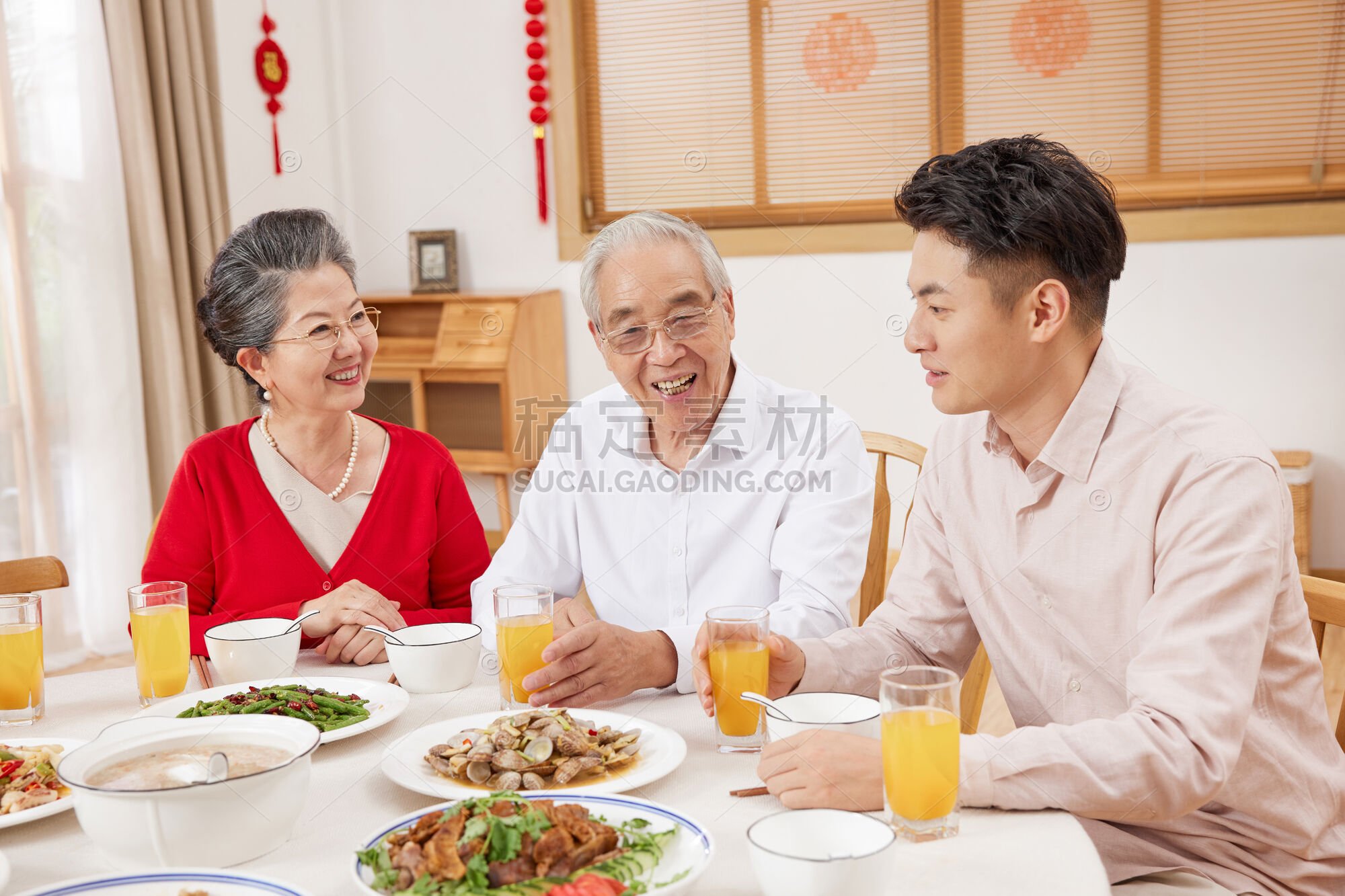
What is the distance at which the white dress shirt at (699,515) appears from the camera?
5.65 feet

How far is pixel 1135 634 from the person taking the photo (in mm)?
1277

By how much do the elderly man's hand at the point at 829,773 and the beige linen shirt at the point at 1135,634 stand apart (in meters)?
0.08

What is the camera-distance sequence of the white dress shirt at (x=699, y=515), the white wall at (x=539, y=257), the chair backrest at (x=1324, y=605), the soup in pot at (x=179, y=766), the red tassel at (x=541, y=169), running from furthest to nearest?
1. the red tassel at (x=541, y=169)
2. the white wall at (x=539, y=257)
3. the white dress shirt at (x=699, y=515)
4. the chair backrest at (x=1324, y=605)
5. the soup in pot at (x=179, y=766)

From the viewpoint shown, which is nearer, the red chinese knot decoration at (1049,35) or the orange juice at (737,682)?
the orange juice at (737,682)

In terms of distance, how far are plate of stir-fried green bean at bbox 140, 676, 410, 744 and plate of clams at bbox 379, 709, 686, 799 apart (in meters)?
0.10

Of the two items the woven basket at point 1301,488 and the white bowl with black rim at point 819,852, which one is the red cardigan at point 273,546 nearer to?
the white bowl with black rim at point 819,852

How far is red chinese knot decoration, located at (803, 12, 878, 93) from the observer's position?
13.6ft

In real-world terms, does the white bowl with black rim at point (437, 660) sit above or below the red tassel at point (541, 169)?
below

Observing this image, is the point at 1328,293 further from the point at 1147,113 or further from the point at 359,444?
the point at 359,444

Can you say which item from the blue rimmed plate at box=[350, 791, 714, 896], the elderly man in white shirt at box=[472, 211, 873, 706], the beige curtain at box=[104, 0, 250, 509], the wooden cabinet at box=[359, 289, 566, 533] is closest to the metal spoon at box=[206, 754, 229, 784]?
the blue rimmed plate at box=[350, 791, 714, 896]

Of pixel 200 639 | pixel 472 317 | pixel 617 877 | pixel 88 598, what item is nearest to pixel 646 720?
pixel 617 877

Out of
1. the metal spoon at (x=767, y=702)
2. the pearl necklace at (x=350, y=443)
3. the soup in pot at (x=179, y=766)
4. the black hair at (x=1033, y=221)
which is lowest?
the metal spoon at (x=767, y=702)

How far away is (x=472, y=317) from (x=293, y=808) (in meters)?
3.65

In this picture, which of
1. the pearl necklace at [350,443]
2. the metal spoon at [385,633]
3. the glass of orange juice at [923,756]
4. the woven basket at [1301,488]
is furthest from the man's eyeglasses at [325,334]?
the woven basket at [1301,488]
